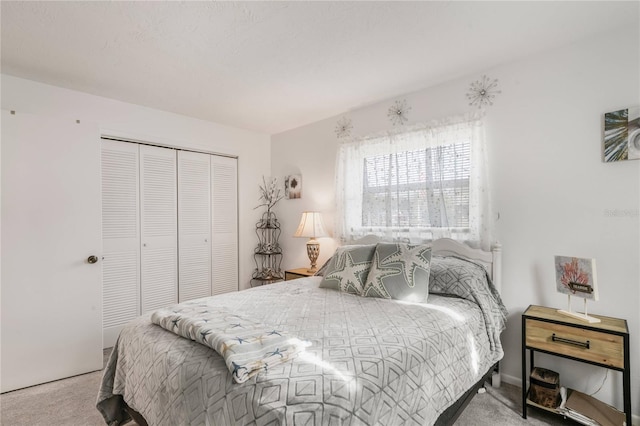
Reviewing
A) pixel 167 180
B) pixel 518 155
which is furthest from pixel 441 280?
pixel 167 180

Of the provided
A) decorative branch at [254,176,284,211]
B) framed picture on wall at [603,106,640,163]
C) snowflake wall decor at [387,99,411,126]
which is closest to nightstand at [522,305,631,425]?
framed picture on wall at [603,106,640,163]

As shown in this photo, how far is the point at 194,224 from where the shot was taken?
3.88m

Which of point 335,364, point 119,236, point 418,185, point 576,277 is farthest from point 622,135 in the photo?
point 119,236

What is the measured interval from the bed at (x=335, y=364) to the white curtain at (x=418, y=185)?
47 centimetres

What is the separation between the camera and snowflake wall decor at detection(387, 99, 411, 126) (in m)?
3.14

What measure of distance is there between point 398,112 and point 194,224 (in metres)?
2.57

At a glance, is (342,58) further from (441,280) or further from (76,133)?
(76,133)

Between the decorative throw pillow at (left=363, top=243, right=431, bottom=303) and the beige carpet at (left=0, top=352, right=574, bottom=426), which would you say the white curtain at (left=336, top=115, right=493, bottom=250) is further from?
the beige carpet at (left=0, top=352, right=574, bottom=426)

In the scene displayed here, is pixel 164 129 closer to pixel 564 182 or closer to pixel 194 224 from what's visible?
pixel 194 224

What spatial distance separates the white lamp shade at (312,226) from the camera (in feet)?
12.0

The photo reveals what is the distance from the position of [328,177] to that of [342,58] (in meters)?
1.60

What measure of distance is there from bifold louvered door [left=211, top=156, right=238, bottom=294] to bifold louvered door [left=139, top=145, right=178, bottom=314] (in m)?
0.47

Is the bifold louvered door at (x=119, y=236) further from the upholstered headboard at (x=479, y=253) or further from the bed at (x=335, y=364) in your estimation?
the upholstered headboard at (x=479, y=253)

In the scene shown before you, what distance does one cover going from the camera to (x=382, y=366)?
4.25 ft
